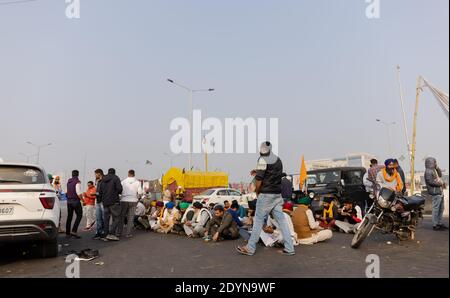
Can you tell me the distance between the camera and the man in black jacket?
844 cm

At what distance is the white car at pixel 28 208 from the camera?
5359 mm

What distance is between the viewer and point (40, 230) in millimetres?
5578

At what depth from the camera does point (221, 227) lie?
7953 millimetres

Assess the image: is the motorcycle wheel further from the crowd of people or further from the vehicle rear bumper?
the vehicle rear bumper

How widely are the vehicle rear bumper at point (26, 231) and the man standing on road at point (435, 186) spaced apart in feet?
27.2

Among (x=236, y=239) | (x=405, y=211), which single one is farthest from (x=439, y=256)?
(x=236, y=239)

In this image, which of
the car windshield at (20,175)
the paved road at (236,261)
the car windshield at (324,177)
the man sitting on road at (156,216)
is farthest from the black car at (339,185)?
the car windshield at (20,175)

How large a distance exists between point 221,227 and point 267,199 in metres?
2.14

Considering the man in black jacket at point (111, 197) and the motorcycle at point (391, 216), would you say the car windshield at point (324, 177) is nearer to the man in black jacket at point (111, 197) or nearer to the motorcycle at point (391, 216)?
the motorcycle at point (391, 216)

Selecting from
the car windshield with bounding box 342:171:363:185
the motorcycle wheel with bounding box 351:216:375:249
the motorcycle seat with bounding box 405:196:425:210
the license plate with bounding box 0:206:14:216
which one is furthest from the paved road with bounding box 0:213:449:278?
the car windshield with bounding box 342:171:363:185

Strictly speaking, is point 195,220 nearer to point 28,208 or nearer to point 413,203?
point 28,208

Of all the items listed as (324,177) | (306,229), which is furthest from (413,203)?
(324,177)

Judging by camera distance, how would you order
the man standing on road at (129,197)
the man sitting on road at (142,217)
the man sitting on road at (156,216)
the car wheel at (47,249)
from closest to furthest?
the car wheel at (47,249)
the man standing on road at (129,197)
the man sitting on road at (156,216)
the man sitting on road at (142,217)

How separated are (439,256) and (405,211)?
1215mm
